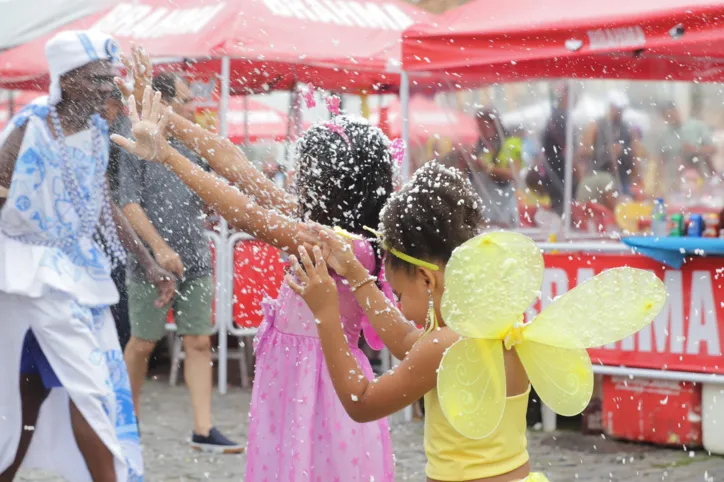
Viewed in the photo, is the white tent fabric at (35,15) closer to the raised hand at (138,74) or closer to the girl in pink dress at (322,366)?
the raised hand at (138,74)

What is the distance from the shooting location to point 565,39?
5.83m

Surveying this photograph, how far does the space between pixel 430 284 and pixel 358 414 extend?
319mm

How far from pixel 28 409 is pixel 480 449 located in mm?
1963

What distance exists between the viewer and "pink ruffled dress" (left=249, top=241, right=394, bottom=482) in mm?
2842

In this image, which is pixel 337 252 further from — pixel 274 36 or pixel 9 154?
pixel 274 36

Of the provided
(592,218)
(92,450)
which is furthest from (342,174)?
(592,218)

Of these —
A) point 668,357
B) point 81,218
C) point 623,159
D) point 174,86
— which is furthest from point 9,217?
point 623,159

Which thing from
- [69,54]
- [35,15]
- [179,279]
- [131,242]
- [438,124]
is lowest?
[179,279]

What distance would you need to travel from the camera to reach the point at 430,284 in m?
2.35

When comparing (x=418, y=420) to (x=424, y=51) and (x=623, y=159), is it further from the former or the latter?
(x=623, y=159)

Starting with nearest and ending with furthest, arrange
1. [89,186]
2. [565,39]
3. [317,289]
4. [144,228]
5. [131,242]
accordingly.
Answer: [317,289] → [89,186] → [131,242] → [144,228] → [565,39]

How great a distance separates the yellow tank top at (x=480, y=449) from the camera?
2.26m

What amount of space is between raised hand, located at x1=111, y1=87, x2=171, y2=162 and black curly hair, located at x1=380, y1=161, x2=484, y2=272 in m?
0.61

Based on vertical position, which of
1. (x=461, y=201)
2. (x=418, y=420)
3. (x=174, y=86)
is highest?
(x=174, y=86)
